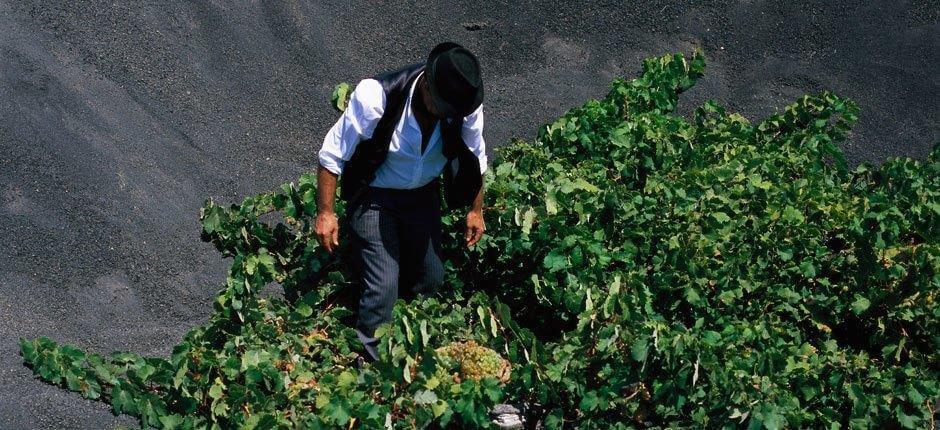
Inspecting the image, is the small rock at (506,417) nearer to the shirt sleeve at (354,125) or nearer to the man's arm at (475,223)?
the man's arm at (475,223)

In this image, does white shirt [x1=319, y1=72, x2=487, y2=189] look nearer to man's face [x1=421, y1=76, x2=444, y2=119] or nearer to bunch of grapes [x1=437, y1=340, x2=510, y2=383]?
man's face [x1=421, y1=76, x2=444, y2=119]

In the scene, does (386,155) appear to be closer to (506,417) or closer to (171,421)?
(506,417)

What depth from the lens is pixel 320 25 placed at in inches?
257

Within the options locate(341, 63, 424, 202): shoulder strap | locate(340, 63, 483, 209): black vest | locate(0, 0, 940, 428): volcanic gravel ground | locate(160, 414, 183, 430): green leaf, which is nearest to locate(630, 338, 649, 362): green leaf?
locate(340, 63, 483, 209): black vest

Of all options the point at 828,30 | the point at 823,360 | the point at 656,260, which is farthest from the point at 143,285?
the point at 828,30

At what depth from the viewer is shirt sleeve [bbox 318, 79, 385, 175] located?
440cm

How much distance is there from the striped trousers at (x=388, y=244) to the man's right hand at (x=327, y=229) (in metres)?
0.11

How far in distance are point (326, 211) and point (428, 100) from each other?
69 centimetres

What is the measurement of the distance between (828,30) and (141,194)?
14.4 ft

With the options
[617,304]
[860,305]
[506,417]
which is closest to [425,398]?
[506,417]

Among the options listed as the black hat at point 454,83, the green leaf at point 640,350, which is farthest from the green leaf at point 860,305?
the black hat at point 454,83

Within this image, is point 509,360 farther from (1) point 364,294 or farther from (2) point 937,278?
(2) point 937,278

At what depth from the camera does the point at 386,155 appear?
4.59 m

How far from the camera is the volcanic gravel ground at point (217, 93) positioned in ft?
17.4
